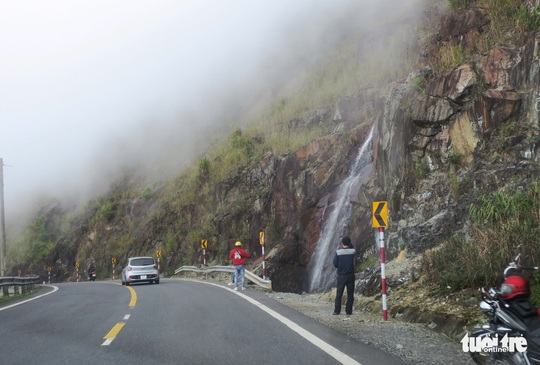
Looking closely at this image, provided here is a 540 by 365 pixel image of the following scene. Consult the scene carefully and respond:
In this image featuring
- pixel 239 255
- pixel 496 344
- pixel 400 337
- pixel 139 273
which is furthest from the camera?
pixel 139 273

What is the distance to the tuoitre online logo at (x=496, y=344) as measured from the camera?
5293mm

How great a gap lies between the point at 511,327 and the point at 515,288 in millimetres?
416

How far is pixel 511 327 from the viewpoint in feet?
17.8

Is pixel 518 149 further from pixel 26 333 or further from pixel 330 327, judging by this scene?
pixel 26 333

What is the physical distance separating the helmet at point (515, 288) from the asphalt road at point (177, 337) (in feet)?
5.82

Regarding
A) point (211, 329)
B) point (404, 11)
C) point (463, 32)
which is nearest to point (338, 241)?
point (463, 32)

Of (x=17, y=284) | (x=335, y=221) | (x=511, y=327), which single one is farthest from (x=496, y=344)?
(x=17, y=284)

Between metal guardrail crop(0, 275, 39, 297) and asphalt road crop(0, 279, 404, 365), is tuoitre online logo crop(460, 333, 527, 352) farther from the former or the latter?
metal guardrail crop(0, 275, 39, 297)

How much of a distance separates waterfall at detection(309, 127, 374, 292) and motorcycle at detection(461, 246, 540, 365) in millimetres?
17494

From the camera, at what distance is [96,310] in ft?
43.3

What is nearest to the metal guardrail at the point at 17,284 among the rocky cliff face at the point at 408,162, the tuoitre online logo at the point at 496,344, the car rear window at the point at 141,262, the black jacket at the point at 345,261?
the car rear window at the point at 141,262

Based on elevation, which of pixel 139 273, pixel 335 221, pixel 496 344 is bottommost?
pixel 139 273

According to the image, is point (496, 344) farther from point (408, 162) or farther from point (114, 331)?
point (408, 162)

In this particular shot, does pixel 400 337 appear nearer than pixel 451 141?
Yes
